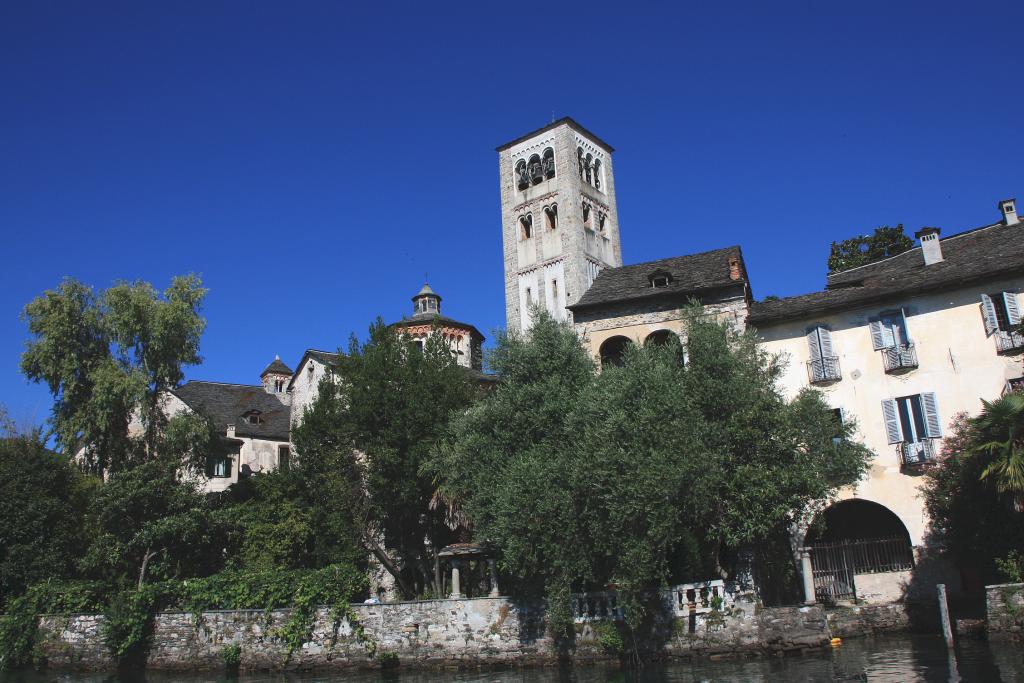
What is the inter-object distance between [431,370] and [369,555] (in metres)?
9.01

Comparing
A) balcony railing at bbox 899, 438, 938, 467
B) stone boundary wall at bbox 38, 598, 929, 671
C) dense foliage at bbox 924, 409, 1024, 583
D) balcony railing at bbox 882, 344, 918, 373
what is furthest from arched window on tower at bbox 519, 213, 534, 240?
stone boundary wall at bbox 38, 598, 929, 671

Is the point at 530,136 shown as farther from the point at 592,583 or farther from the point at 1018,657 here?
the point at 1018,657

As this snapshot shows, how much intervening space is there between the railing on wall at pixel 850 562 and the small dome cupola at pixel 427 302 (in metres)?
36.2

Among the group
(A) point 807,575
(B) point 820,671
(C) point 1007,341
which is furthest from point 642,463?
(C) point 1007,341

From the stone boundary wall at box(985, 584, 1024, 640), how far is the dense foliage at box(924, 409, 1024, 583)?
3.82ft

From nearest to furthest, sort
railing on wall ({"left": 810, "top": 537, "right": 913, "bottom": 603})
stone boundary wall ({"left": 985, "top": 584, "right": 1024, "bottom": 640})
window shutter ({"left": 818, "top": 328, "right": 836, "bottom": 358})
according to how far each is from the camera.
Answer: stone boundary wall ({"left": 985, "top": 584, "right": 1024, "bottom": 640}) < railing on wall ({"left": 810, "top": 537, "right": 913, "bottom": 603}) < window shutter ({"left": 818, "top": 328, "right": 836, "bottom": 358})

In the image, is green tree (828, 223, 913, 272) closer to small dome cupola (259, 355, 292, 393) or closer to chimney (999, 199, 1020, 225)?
chimney (999, 199, 1020, 225)

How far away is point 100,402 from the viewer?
3338 cm

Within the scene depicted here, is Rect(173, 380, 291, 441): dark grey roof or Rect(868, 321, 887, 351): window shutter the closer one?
Rect(868, 321, 887, 351): window shutter

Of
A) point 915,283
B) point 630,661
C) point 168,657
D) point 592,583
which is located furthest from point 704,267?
point 168,657

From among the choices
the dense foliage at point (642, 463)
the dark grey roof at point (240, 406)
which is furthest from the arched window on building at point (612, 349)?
the dark grey roof at point (240, 406)

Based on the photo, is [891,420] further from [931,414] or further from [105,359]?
[105,359]

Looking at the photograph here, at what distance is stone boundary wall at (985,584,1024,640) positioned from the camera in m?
19.3

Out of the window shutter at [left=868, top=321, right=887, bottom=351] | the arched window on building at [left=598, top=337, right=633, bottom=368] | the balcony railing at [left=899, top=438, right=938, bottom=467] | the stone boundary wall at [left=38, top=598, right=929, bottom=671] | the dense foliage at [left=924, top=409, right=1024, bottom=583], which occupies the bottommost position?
the stone boundary wall at [left=38, top=598, right=929, bottom=671]
